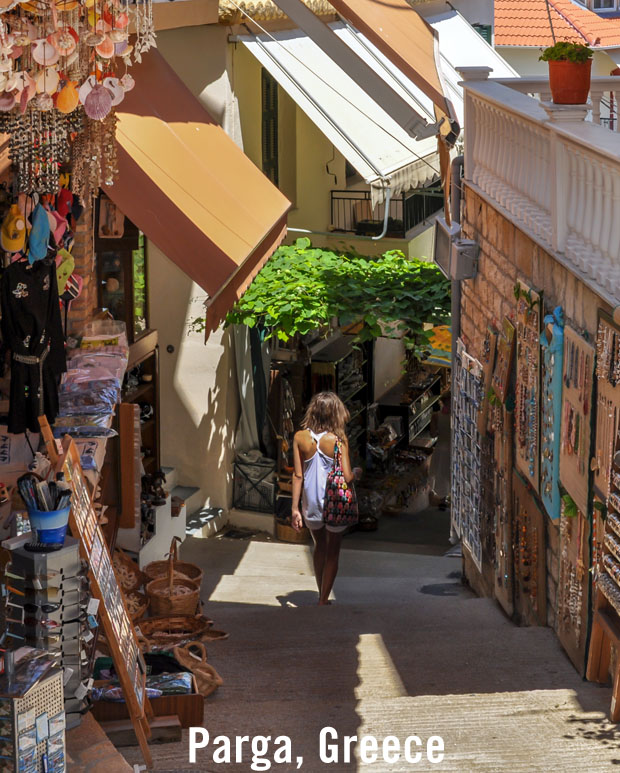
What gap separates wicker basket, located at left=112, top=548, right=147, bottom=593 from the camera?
9305 millimetres

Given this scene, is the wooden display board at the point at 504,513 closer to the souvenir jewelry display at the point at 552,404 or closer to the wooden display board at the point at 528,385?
the wooden display board at the point at 528,385

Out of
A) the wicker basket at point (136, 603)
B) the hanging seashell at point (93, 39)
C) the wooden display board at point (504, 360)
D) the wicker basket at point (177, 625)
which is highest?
the hanging seashell at point (93, 39)

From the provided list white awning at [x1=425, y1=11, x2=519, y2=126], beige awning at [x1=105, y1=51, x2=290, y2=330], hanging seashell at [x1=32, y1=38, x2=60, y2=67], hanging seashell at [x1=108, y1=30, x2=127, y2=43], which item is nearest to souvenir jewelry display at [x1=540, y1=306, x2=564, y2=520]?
beige awning at [x1=105, y1=51, x2=290, y2=330]

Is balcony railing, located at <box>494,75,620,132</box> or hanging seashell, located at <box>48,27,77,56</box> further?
balcony railing, located at <box>494,75,620,132</box>

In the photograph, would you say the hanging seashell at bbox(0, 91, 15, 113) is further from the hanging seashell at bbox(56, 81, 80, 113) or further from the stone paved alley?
the stone paved alley

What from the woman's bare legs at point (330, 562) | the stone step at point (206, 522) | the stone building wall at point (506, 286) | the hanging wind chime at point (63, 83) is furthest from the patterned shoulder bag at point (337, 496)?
the stone step at point (206, 522)

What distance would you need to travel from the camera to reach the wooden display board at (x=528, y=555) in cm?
765

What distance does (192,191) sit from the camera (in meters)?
9.05

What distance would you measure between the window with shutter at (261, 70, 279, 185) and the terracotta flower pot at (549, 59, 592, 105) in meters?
7.98

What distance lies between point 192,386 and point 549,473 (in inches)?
300

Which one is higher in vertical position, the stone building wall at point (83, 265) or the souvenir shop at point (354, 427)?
the stone building wall at point (83, 265)

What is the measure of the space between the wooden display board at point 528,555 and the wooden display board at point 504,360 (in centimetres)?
61

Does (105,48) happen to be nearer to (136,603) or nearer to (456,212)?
(136,603)

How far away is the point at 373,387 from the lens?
1731cm
